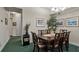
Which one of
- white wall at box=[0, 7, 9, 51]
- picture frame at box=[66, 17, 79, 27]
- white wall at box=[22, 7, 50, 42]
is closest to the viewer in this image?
white wall at box=[22, 7, 50, 42]

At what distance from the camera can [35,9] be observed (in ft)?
7.59

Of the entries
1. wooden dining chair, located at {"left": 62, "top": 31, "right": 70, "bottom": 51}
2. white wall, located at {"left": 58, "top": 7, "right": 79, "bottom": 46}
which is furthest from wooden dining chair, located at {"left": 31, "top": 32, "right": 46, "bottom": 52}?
white wall, located at {"left": 58, "top": 7, "right": 79, "bottom": 46}

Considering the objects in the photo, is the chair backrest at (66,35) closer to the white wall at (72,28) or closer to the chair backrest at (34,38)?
the white wall at (72,28)

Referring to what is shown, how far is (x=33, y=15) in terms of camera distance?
8.10ft

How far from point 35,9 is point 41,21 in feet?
1.09

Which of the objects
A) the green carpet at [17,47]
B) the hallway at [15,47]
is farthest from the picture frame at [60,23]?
the hallway at [15,47]

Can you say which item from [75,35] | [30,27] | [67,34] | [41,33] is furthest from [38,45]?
[75,35]

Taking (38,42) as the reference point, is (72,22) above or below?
above

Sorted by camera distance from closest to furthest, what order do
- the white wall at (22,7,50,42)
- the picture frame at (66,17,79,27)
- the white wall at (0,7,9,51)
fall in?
the white wall at (22,7,50,42) → the picture frame at (66,17,79,27) → the white wall at (0,7,9,51)

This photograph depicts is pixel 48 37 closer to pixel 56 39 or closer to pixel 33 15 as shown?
pixel 56 39

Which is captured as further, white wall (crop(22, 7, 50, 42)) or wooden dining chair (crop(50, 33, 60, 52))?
wooden dining chair (crop(50, 33, 60, 52))

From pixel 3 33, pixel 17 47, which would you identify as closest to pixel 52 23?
pixel 17 47

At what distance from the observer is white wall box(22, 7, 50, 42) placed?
2.34 m

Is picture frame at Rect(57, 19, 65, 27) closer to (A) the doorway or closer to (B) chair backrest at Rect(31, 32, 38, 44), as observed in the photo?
(B) chair backrest at Rect(31, 32, 38, 44)
